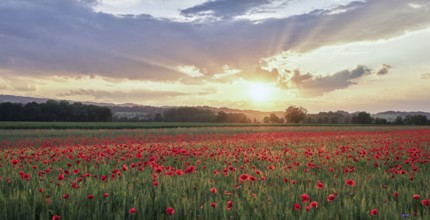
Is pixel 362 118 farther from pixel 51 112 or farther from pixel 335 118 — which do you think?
pixel 51 112

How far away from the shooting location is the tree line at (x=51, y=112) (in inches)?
3398

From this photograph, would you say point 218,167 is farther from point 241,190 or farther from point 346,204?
point 346,204

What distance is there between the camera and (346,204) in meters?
4.96

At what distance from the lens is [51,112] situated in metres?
87.8

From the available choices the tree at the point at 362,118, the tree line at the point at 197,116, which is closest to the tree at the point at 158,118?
the tree line at the point at 197,116

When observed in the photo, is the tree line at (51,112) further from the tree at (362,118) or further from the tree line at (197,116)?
the tree at (362,118)

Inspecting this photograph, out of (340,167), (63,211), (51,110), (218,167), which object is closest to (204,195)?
(63,211)

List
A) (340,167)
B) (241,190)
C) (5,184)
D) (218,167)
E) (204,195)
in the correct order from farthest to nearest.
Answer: (340,167) < (218,167) < (5,184) < (241,190) < (204,195)

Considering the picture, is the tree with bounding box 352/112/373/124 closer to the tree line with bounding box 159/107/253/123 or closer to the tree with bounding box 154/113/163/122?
the tree line with bounding box 159/107/253/123

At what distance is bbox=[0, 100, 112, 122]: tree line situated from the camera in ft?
283

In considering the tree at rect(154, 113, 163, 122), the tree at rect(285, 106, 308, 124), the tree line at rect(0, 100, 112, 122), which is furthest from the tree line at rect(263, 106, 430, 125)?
the tree line at rect(0, 100, 112, 122)

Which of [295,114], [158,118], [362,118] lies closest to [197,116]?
[158,118]

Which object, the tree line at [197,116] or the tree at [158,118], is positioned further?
the tree line at [197,116]

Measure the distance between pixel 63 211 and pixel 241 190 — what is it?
2743mm
